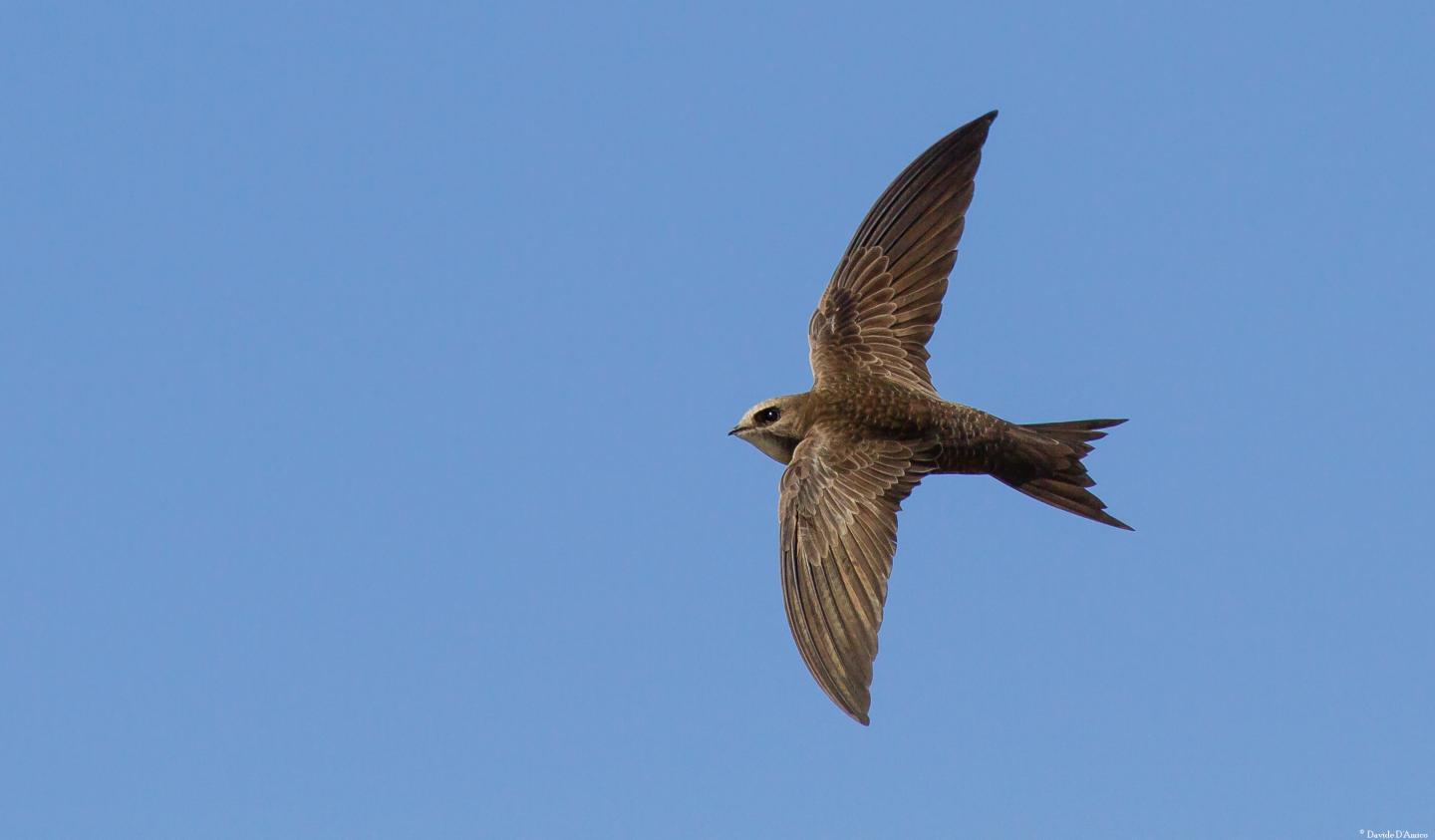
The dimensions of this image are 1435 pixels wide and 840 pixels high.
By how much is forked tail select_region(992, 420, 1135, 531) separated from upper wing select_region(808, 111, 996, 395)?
992 mm

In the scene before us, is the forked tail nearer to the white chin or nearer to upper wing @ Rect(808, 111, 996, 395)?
upper wing @ Rect(808, 111, 996, 395)

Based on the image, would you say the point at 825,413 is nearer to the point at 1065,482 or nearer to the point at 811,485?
the point at 811,485

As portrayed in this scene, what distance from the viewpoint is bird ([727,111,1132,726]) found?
8867mm

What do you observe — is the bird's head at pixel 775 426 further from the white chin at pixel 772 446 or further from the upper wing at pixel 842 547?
the upper wing at pixel 842 547

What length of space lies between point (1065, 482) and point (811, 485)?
140 cm

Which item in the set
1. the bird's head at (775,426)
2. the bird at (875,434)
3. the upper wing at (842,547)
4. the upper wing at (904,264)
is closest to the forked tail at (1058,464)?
the bird at (875,434)

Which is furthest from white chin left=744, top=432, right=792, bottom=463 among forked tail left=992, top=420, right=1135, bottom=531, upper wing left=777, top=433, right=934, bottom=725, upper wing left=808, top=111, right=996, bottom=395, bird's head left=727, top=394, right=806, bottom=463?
forked tail left=992, top=420, right=1135, bottom=531

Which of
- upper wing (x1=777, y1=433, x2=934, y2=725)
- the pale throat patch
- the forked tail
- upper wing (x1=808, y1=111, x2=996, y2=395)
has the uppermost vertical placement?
upper wing (x1=808, y1=111, x2=996, y2=395)

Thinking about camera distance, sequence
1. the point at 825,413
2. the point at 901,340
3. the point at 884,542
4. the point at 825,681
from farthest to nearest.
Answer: the point at 901,340 → the point at 825,413 → the point at 884,542 → the point at 825,681

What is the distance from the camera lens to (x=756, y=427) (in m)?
10.0

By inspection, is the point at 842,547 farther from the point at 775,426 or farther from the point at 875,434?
the point at 775,426

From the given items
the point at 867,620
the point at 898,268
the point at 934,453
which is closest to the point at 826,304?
the point at 898,268

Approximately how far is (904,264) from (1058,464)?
5.60 ft

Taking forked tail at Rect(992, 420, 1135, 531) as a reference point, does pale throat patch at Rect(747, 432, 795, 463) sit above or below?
above
